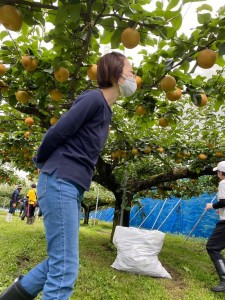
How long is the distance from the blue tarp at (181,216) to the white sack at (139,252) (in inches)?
250

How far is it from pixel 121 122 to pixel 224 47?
9.75ft

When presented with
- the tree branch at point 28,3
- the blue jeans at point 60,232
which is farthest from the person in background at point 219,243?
the tree branch at point 28,3

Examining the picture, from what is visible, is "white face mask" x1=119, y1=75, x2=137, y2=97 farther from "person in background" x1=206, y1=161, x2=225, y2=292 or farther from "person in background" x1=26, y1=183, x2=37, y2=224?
"person in background" x1=26, y1=183, x2=37, y2=224

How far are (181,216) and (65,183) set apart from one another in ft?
38.3

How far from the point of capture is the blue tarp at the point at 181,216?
11.0 m

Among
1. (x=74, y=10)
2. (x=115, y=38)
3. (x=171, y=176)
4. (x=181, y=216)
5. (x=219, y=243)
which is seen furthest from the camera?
(x=181, y=216)

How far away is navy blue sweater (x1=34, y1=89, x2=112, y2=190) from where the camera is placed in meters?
1.56

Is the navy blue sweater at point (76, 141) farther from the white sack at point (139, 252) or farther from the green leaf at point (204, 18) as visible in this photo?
the white sack at point (139, 252)

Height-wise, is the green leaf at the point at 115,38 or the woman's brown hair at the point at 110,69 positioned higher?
the green leaf at the point at 115,38

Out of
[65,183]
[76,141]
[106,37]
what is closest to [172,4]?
[106,37]

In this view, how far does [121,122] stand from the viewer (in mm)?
4828

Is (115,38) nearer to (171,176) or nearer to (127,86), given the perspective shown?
(127,86)

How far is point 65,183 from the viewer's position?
1531mm

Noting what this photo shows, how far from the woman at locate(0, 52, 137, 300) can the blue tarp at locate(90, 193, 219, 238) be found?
9.21 meters
